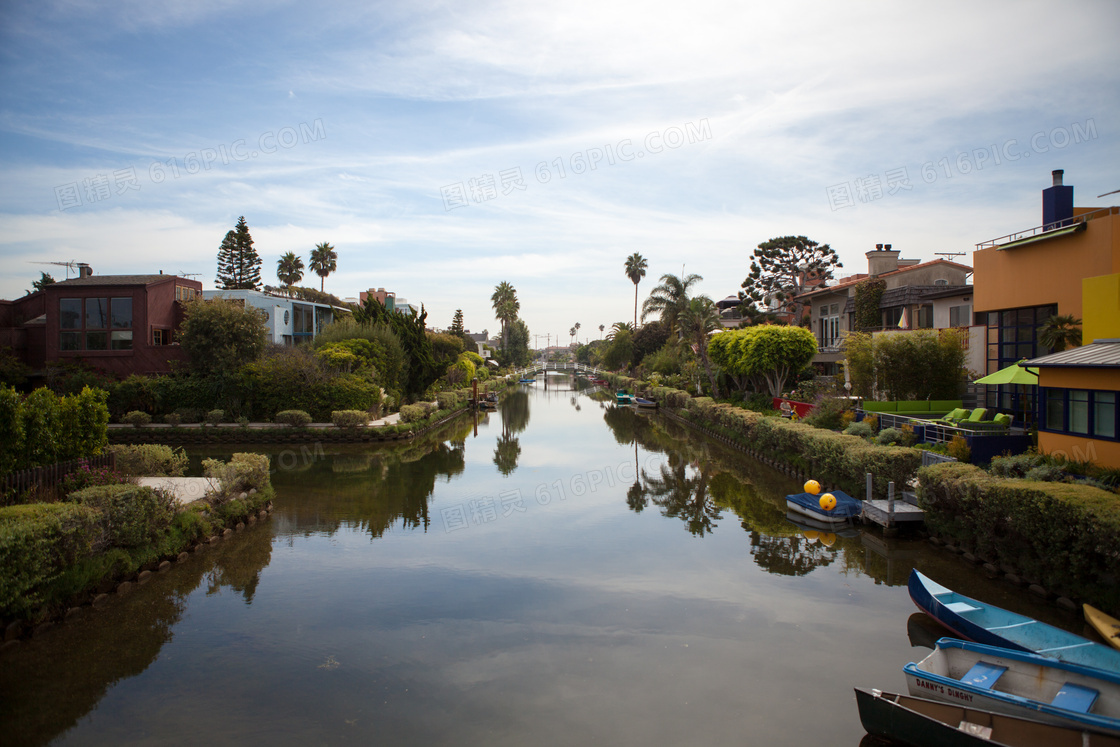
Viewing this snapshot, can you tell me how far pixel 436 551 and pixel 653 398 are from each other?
131 feet

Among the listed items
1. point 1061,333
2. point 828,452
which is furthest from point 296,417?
point 1061,333

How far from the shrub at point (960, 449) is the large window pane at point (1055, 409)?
1.79m

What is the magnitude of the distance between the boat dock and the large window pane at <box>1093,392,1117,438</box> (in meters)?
3.80

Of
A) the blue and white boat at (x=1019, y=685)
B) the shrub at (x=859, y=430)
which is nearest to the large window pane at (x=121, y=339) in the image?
the shrub at (x=859, y=430)

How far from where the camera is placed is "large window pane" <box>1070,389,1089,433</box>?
1296cm

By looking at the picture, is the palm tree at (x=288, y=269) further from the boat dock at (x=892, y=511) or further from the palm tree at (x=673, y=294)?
the boat dock at (x=892, y=511)

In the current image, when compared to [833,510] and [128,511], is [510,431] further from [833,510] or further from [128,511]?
[128,511]

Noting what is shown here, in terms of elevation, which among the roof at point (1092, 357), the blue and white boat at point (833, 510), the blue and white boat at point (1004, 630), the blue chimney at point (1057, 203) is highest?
the blue chimney at point (1057, 203)

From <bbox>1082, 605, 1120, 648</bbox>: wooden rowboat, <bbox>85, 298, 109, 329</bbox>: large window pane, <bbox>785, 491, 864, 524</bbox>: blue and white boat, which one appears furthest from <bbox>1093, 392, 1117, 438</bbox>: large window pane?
<bbox>85, 298, 109, 329</bbox>: large window pane

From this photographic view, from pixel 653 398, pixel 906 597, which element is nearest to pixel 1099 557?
pixel 906 597

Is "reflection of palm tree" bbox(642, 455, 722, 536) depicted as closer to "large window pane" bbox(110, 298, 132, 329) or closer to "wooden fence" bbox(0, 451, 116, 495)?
"wooden fence" bbox(0, 451, 116, 495)

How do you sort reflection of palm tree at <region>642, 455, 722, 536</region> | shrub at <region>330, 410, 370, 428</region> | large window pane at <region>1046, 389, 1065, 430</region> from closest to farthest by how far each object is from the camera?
large window pane at <region>1046, 389, 1065, 430</region>, reflection of palm tree at <region>642, 455, 722, 536</region>, shrub at <region>330, 410, 370, 428</region>

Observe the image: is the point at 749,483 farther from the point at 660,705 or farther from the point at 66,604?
the point at 66,604

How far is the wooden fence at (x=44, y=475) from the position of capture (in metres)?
11.1
